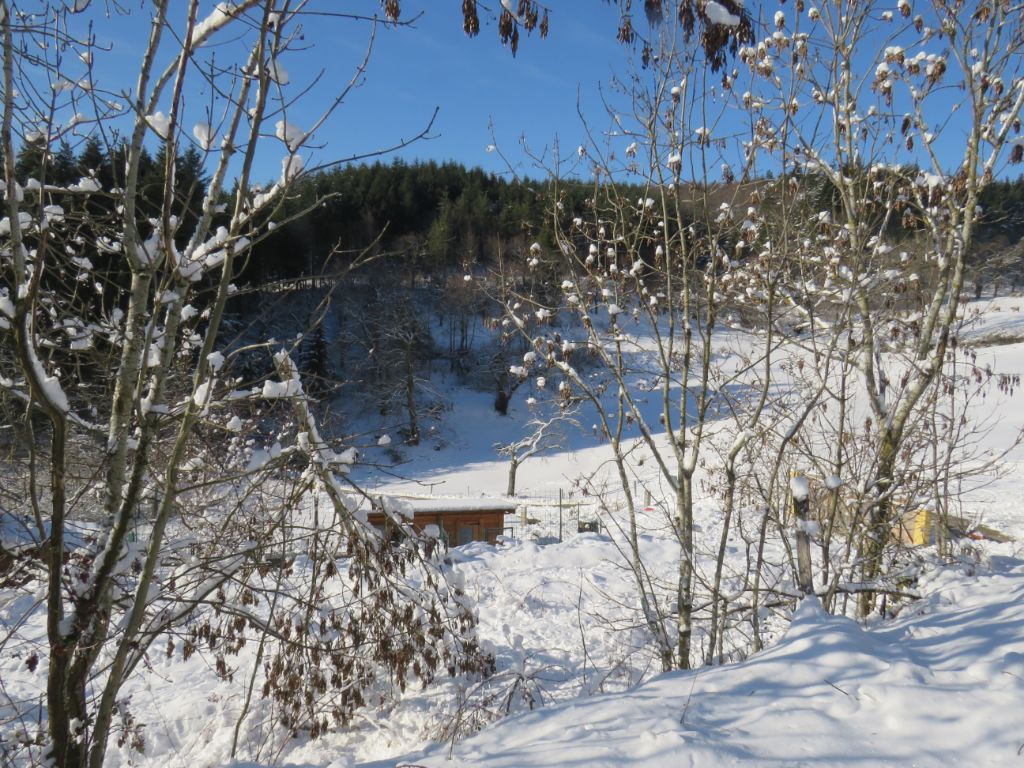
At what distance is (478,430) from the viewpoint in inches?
1046

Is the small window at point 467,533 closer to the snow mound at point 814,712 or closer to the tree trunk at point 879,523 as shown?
the tree trunk at point 879,523

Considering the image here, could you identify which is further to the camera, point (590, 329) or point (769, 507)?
point (590, 329)

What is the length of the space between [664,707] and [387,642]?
5.22 ft

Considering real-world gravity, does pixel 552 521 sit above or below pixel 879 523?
below

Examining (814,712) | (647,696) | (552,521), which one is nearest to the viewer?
(814,712)

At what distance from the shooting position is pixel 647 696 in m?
2.99

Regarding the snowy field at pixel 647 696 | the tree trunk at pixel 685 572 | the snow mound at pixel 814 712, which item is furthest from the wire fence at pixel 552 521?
the snow mound at pixel 814 712

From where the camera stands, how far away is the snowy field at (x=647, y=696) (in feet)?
7.76

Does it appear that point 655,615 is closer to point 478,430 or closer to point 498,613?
point 498,613

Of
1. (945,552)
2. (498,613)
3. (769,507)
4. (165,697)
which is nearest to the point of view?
(769,507)

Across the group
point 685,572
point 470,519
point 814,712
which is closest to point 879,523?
point 685,572

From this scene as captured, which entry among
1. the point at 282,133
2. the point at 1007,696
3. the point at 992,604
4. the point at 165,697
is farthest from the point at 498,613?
the point at 282,133

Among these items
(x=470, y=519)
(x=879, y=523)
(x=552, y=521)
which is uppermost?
(x=879, y=523)

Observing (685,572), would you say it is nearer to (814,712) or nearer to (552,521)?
(814,712)
